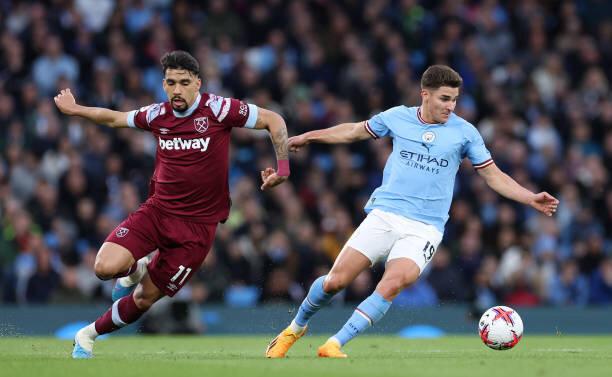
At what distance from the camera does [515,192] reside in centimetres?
1082

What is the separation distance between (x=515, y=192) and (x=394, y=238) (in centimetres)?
109

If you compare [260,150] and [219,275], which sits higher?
[260,150]

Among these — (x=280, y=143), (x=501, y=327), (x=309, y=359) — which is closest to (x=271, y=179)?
(x=280, y=143)

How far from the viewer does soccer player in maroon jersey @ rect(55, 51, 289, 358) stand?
10805 millimetres

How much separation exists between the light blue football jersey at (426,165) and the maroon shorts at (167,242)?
1.56 m

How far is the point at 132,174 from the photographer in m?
18.0

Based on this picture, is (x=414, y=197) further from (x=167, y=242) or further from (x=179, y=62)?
(x=179, y=62)

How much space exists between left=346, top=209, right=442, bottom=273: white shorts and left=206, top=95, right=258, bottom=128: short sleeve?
1.36 m

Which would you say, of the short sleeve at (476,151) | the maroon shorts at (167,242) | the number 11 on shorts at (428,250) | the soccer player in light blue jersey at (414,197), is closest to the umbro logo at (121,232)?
the maroon shorts at (167,242)

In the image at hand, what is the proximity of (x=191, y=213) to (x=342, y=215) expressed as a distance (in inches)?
292

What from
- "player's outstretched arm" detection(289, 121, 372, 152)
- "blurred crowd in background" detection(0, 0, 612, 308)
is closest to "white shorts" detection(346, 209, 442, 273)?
"player's outstretched arm" detection(289, 121, 372, 152)

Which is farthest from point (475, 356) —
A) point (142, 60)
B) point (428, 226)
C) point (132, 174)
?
point (142, 60)

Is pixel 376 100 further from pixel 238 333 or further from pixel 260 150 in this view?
pixel 238 333

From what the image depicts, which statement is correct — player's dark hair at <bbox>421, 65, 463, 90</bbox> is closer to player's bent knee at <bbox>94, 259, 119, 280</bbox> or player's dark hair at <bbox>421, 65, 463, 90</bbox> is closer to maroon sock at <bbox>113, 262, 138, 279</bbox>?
maroon sock at <bbox>113, 262, 138, 279</bbox>
